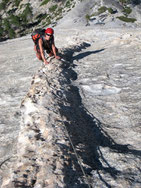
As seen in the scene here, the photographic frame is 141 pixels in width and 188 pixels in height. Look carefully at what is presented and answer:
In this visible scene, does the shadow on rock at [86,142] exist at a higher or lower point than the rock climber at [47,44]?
lower

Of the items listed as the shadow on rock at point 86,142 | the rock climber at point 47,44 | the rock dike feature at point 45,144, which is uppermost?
the rock climber at point 47,44

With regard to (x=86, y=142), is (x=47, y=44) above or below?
above

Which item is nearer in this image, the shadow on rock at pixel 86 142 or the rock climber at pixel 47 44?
the shadow on rock at pixel 86 142

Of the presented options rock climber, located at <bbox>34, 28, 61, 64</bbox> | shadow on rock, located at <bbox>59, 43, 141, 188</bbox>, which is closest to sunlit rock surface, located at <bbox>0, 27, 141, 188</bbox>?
shadow on rock, located at <bbox>59, 43, 141, 188</bbox>

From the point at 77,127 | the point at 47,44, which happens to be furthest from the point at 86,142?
the point at 47,44

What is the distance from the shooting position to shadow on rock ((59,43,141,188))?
3.00 m

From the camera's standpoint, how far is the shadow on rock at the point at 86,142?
9.83ft

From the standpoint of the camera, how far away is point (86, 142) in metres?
3.91

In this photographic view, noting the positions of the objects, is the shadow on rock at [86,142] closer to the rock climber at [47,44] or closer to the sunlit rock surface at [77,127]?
the sunlit rock surface at [77,127]

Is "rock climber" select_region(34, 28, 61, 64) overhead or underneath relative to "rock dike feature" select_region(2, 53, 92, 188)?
overhead

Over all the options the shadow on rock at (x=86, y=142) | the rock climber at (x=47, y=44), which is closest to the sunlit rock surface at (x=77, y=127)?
the shadow on rock at (x=86, y=142)

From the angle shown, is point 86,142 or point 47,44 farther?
point 47,44

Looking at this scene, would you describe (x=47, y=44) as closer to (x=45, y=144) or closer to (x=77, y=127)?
(x=77, y=127)

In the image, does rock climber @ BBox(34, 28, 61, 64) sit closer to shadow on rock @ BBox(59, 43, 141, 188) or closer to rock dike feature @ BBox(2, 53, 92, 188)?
rock dike feature @ BBox(2, 53, 92, 188)
